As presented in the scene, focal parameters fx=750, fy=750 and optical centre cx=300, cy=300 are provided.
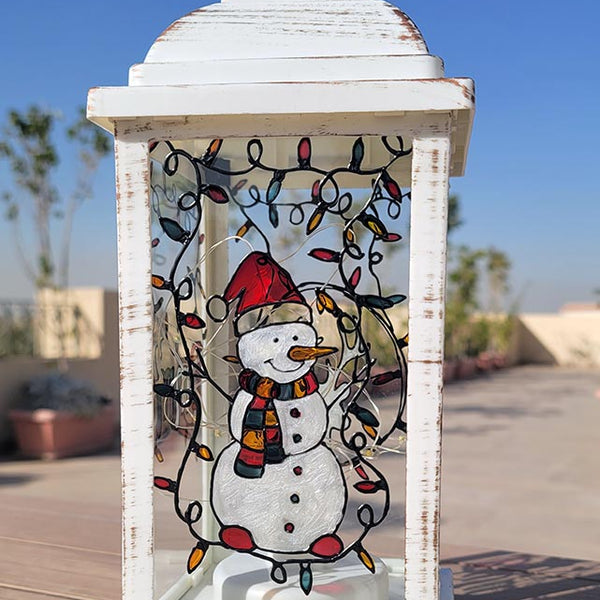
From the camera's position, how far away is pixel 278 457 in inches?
48.5

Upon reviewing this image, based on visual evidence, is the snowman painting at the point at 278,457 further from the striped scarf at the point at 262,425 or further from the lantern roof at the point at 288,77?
the lantern roof at the point at 288,77

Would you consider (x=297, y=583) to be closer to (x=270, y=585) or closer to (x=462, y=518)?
(x=270, y=585)

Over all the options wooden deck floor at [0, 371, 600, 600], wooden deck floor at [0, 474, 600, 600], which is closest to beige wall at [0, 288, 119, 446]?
wooden deck floor at [0, 371, 600, 600]

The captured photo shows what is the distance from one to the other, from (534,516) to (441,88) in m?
3.81

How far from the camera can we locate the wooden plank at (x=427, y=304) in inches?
42.4

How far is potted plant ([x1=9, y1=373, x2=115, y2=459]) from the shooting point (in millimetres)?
5801

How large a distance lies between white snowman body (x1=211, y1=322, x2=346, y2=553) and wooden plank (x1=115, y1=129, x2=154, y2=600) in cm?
16

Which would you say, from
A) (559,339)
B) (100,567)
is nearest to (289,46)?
(100,567)

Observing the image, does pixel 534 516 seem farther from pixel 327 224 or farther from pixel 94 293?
pixel 94 293

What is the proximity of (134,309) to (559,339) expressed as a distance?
18.4 m

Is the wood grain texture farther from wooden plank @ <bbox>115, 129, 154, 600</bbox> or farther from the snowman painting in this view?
the snowman painting

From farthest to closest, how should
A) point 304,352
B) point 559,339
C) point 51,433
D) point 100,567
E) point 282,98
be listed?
1. point 559,339
2. point 51,433
3. point 100,567
4. point 304,352
5. point 282,98

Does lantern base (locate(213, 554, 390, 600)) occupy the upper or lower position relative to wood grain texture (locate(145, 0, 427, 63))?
lower

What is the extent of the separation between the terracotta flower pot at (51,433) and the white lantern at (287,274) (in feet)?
15.5
